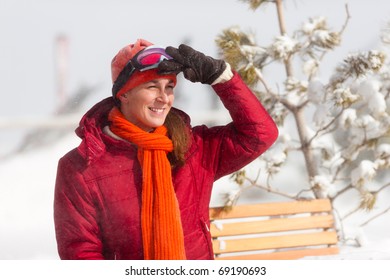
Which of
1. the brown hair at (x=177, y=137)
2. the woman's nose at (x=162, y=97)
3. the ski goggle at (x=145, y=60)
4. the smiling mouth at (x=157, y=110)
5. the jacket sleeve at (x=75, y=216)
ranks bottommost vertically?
the jacket sleeve at (x=75, y=216)

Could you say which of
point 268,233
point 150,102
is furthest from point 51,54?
point 268,233

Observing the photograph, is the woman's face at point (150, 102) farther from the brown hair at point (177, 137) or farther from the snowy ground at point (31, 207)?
the snowy ground at point (31, 207)

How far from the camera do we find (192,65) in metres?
1.49

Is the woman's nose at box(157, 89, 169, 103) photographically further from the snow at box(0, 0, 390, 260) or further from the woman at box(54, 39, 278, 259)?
the snow at box(0, 0, 390, 260)

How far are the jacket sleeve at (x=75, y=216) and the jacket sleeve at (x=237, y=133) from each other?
338mm

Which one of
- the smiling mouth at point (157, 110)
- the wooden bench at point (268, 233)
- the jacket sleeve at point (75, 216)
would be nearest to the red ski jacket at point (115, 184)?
the jacket sleeve at point (75, 216)

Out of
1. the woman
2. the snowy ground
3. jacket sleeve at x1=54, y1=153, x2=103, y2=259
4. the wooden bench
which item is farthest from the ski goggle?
the wooden bench

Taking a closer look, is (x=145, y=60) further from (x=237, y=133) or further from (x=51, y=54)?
(x=51, y=54)

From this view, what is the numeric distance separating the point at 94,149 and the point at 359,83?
1.11m

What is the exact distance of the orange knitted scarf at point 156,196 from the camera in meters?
1.55

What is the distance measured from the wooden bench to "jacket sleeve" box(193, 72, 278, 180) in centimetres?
52

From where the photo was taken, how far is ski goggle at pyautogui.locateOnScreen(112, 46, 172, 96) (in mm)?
1514

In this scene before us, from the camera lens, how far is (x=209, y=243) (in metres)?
1.67

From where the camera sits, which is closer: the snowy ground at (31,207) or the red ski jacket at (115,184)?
the red ski jacket at (115,184)
